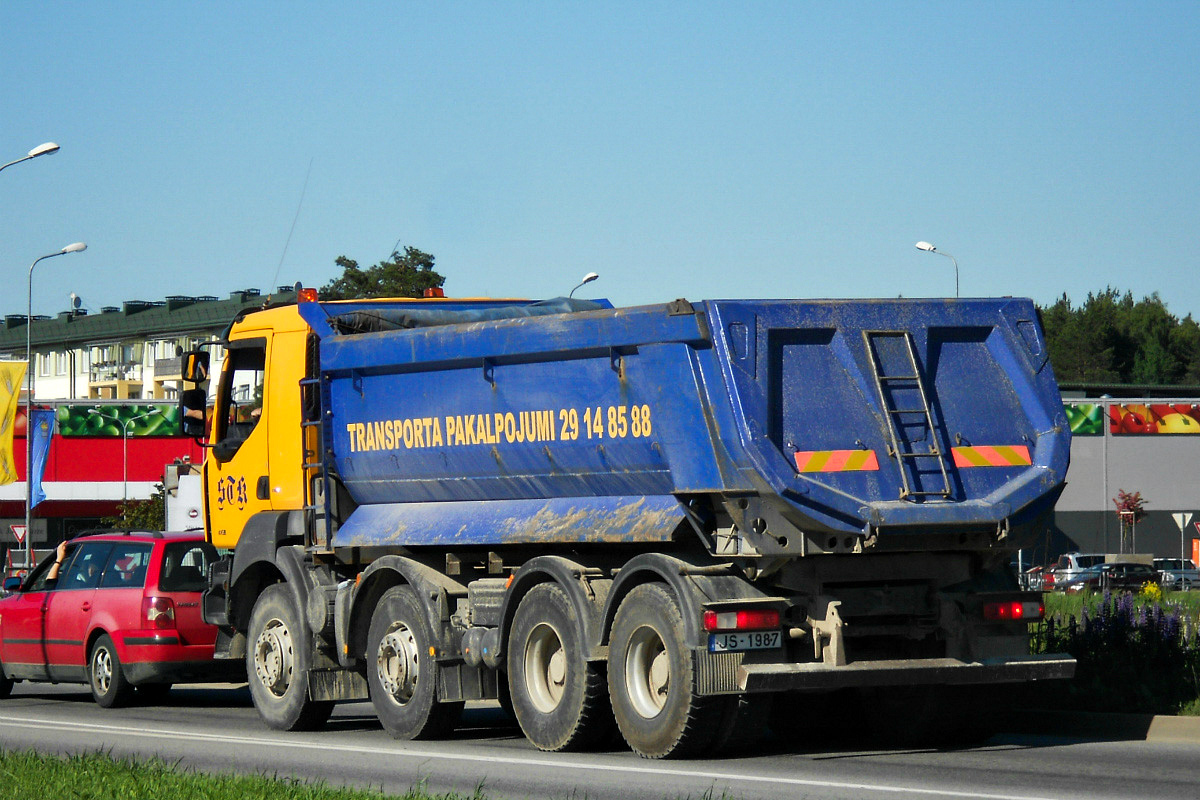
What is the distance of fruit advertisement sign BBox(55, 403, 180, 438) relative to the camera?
71.7m

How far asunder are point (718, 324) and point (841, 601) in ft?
6.16

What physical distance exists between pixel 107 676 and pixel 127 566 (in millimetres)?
1089

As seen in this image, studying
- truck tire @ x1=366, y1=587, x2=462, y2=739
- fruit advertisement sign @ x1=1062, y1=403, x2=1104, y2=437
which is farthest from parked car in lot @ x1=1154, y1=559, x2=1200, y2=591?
truck tire @ x1=366, y1=587, x2=462, y2=739

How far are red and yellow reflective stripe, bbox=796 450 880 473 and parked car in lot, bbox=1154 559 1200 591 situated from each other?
3630 centimetres

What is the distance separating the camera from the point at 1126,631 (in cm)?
1395

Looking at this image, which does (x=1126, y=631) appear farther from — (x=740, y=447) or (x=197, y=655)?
(x=197, y=655)

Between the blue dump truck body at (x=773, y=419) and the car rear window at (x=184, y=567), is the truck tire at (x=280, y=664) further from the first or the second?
the blue dump truck body at (x=773, y=419)

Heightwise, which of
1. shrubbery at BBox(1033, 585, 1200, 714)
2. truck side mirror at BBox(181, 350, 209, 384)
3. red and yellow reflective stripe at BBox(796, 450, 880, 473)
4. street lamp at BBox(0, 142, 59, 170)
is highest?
street lamp at BBox(0, 142, 59, 170)

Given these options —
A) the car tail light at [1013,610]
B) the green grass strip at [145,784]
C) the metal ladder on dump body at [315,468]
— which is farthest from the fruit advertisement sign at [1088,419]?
the green grass strip at [145,784]

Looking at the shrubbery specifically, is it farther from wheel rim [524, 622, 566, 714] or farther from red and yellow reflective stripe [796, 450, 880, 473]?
wheel rim [524, 622, 566, 714]

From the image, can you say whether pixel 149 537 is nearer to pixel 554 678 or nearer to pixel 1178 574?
pixel 554 678

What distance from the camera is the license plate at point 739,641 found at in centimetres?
1036

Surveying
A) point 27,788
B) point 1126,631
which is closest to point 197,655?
point 27,788

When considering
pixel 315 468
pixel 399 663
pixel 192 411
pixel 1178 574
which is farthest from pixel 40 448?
pixel 399 663
